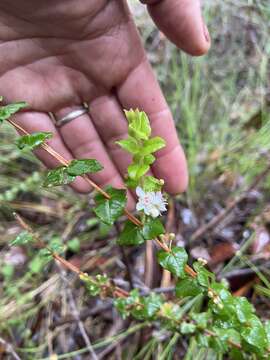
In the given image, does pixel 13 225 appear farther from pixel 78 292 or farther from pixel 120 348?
pixel 120 348

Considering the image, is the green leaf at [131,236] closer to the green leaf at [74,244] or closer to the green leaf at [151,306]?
the green leaf at [151,306]

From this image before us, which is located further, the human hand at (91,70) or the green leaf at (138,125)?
the human hand at (91,70)

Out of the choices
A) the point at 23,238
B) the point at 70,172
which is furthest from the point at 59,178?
the point at 23,238

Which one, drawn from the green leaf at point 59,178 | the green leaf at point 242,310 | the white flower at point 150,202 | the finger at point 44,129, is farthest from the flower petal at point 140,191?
the finger at point 44,129

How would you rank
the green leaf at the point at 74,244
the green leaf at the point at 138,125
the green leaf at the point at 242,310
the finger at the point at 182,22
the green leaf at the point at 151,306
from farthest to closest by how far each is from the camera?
the green leaf at the point at 74,244 → the finger at the point at 182,22 → the green leaf at the point at 151,306 → the green leaf at the point at 242,310 → the green leaf at the point at 138,125

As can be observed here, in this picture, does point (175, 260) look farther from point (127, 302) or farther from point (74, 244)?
point (74, 244)

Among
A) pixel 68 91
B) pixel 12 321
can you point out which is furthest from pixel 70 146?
pixel 12 321
